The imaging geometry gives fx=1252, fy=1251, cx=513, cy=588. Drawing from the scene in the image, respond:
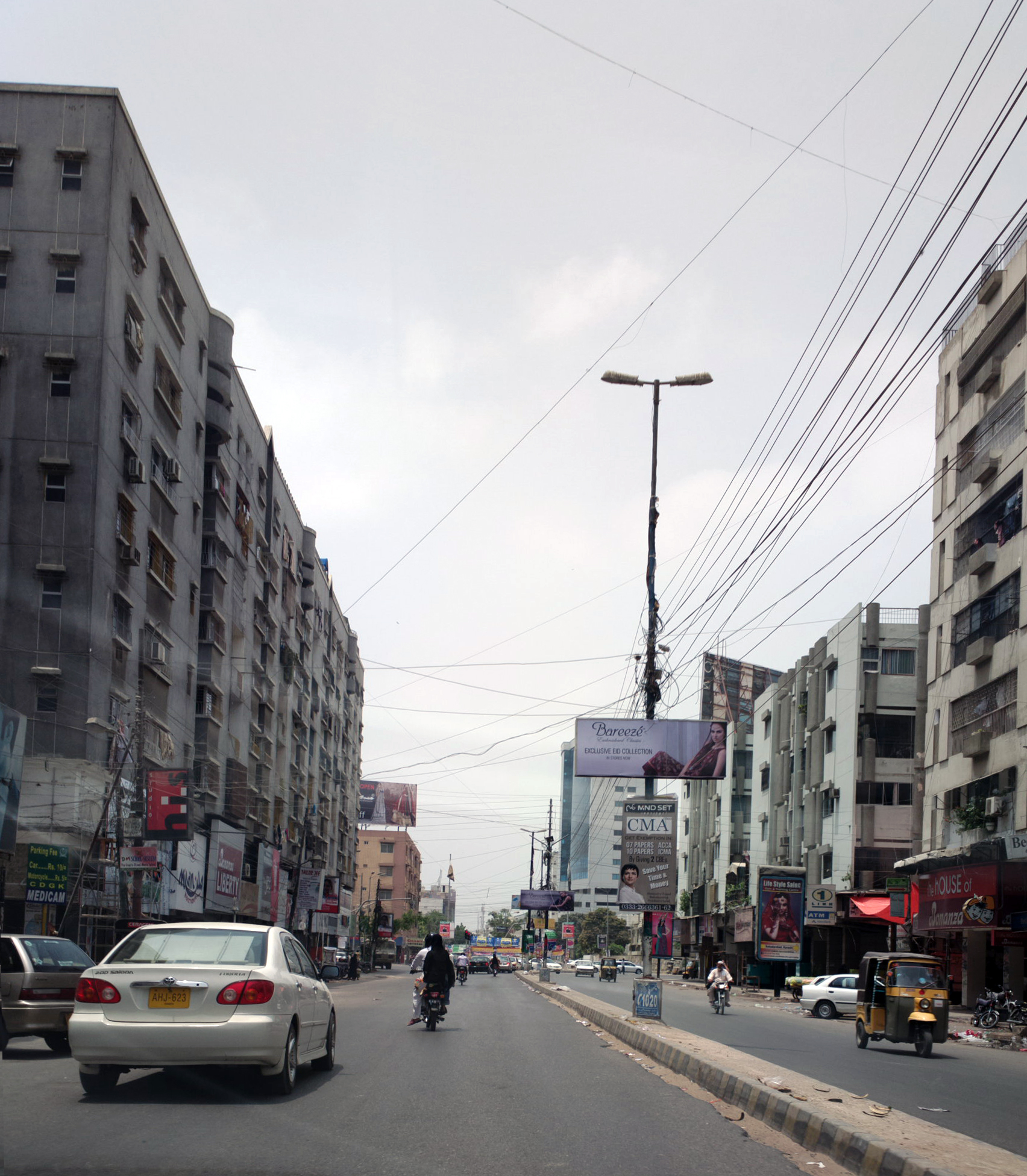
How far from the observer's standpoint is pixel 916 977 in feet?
72.6

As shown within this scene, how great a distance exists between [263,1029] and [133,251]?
34.3 meters

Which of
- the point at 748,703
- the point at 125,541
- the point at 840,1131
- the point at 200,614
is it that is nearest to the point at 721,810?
the point at 748,703

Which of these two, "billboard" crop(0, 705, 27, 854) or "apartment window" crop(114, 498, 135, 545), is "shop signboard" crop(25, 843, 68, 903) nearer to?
"billboard" crop(0, 705, 27, 854)

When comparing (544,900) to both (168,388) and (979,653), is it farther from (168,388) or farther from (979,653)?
(168,388)

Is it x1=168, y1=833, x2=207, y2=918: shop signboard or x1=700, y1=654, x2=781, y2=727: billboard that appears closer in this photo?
x1=168, y1=833, x2=207, y2=918: shop signboard

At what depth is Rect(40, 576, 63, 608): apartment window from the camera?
35219 millimetres

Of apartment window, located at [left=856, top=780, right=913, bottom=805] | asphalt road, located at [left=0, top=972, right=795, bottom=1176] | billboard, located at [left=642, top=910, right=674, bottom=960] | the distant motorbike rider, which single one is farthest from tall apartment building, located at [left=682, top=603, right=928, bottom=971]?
asphalt road, located at [left=0, top=972, right=795, bottom=1176]

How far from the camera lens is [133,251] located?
130ft

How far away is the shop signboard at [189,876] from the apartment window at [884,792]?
28830mm

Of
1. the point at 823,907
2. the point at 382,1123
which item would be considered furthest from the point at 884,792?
the point at 382,1123

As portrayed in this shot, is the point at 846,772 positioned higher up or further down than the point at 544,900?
higher up

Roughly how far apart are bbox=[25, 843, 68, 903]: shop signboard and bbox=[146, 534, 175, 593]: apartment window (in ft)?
40.7

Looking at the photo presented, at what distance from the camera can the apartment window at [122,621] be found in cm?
3775

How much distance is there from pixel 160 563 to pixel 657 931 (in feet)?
84.0
